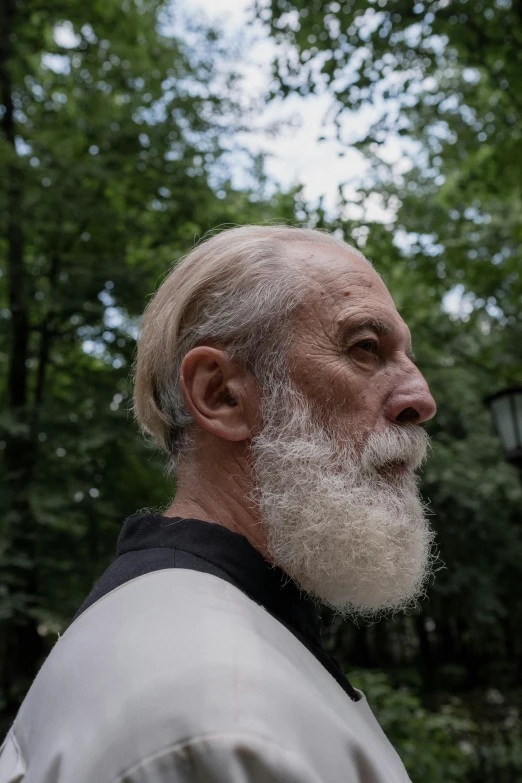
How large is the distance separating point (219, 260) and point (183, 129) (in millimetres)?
6502

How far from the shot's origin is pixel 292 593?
4.56 ft

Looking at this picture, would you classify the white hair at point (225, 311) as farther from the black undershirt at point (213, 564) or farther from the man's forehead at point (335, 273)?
the black undershirt at point (213, 564)

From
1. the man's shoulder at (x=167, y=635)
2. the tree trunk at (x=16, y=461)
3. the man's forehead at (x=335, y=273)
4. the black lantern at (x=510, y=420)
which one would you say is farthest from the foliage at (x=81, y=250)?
the man's shoulder at (x=167, y=635)

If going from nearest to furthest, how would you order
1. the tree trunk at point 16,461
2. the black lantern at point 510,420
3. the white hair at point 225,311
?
the white hair at point 225,311 → the black lantern at point 510,420 → the tree trunk at point 16,461

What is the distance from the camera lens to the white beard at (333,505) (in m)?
1.45

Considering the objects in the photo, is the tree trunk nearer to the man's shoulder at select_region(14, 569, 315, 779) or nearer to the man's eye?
the man's eye

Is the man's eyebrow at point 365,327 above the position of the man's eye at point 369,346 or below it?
above

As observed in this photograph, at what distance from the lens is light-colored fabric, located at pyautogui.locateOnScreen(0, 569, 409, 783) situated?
80 centimetres

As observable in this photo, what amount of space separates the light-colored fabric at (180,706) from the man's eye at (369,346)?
0.71 metres

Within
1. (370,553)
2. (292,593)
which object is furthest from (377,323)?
(292,593)

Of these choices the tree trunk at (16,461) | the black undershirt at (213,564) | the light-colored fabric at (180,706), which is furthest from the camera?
the tree trunk at (16,461)

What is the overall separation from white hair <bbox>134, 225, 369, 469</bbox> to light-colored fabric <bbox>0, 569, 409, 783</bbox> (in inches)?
24.2

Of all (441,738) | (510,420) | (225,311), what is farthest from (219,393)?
(441,738)

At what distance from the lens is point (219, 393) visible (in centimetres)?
153
